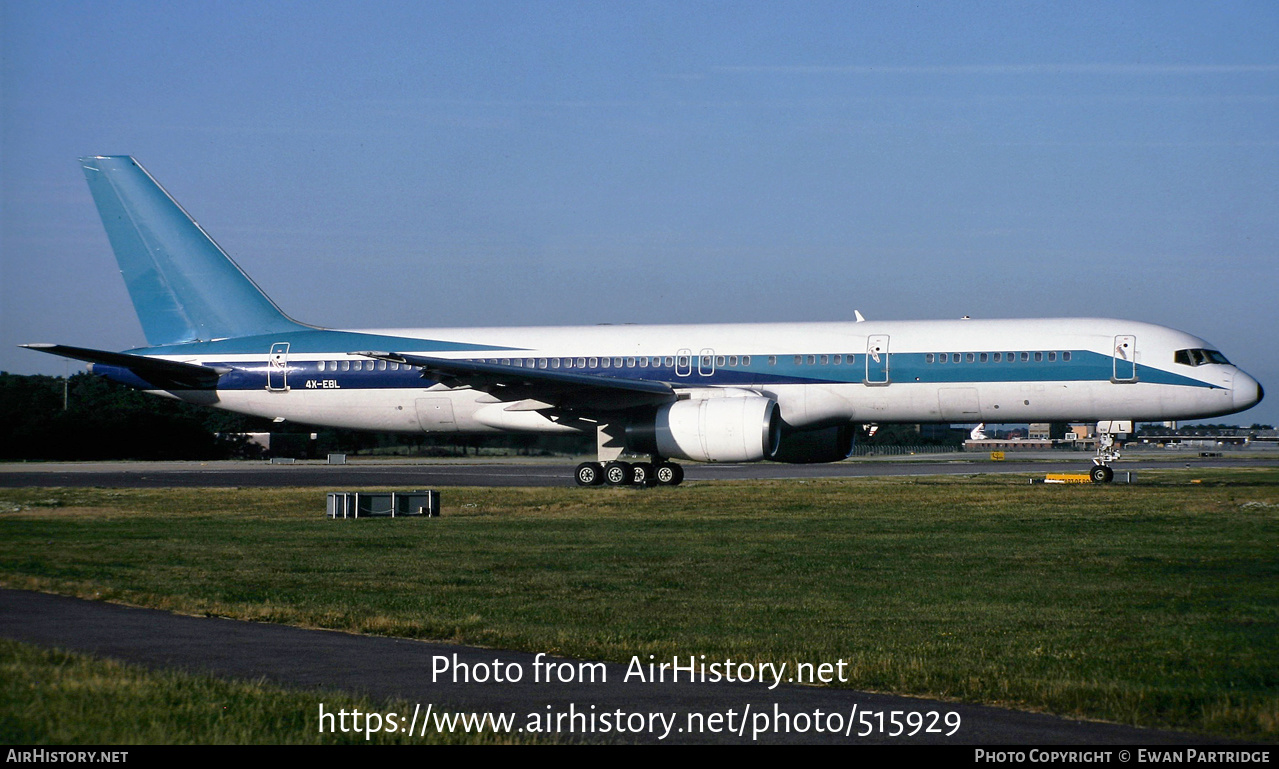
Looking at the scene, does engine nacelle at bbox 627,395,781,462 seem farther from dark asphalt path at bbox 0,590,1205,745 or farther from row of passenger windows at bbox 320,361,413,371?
dark asphalt path at bbox 0,590,1205,745

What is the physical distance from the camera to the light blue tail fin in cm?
3266

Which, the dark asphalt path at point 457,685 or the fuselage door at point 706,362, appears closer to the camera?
the dark asphalt path at point 457,685

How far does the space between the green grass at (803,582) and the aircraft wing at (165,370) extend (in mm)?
6444

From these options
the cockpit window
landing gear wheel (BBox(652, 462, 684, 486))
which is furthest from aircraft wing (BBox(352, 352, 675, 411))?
the cockpit window

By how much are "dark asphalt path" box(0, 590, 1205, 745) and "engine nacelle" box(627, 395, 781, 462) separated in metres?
17.1

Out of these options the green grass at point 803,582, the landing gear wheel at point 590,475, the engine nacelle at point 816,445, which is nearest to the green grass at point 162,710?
the green grass at point 803,582

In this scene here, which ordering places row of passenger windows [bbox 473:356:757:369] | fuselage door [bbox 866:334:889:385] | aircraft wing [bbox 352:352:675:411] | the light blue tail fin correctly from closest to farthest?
aircraft wing [bbox 352:352:675:411]
fuselage door [bbox 866:334:889:385]
row of passenger windows [bbox 473:356:757:369]
the light blue tail fin

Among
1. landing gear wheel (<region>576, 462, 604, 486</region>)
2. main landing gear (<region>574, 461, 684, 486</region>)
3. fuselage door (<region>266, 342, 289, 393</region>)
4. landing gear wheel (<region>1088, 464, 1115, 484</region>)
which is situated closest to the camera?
main landing gear (<region>574, 461, 684, 486</region>)

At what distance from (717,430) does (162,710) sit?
2065cm

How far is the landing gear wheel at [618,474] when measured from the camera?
2992 centimetres

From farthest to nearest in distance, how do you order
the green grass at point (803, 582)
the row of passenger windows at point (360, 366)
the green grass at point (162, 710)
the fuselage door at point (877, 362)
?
1. the row of passenger windows at point (360, 366)
2. the fuselage door at point (877, 362)
3. the green grass at point (803, 582)
4. the green grass at point (162, 710)

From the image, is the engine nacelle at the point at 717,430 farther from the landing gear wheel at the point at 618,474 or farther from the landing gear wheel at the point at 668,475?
the landing gear wheel at the point at 668,475

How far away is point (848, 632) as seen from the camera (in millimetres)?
10242

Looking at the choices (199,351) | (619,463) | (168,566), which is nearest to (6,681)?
(168,566)
